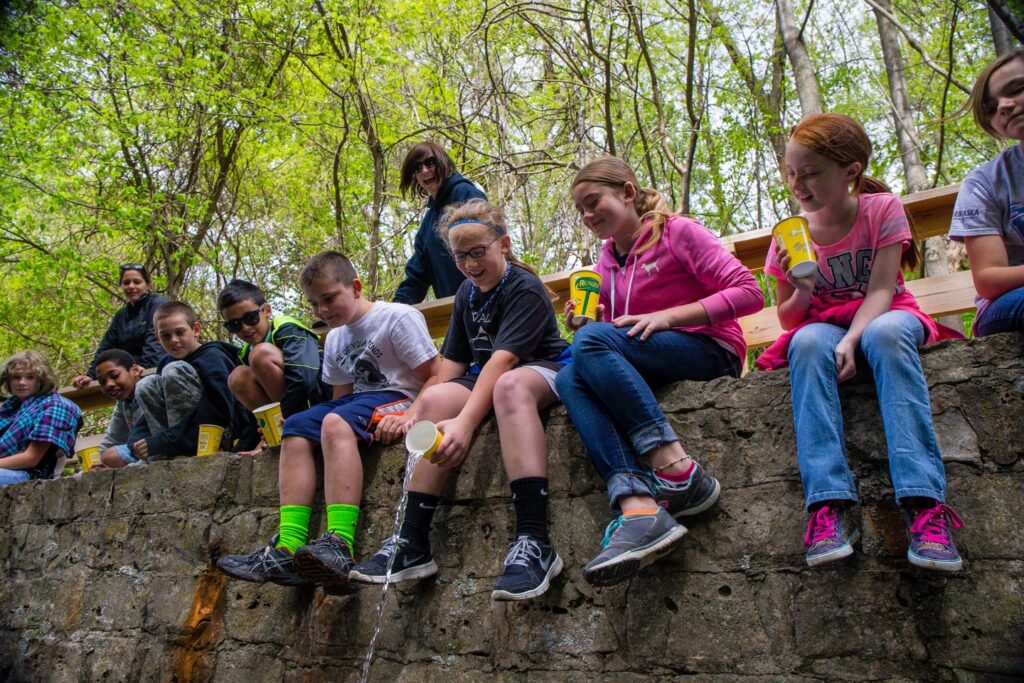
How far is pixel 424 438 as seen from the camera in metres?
2.67

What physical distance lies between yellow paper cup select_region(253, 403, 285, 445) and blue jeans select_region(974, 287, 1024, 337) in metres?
2.59

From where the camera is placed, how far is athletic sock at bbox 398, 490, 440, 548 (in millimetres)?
2883

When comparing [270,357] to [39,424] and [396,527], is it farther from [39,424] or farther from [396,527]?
[39,424]

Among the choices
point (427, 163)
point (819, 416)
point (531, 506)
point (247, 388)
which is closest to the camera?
point (819, 416)

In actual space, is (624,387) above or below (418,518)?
above

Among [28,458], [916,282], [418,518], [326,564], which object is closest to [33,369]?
[28,458]

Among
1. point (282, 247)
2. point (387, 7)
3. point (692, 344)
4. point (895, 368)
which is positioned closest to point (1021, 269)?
point (895, 368)

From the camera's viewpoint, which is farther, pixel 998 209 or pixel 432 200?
pixel 432 200

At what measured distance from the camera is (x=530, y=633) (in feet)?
8.86

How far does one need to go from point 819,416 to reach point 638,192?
3.69ft

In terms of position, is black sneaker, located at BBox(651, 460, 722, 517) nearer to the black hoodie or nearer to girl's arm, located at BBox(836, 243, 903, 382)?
girl's arm, located at BBox(836, 243, 903, 382)

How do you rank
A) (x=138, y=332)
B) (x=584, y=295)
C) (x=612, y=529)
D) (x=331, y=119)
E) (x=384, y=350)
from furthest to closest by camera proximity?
(x=331, y=119) < (x=138, y=332) < (x=384, y=350) < (x=584, y=295) < (x=612, y=529)

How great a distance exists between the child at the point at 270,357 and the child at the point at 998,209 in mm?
2667

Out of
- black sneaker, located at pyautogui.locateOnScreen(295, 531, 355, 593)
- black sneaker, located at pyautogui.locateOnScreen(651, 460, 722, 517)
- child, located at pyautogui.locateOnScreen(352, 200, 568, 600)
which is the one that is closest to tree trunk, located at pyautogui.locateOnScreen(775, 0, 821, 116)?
child, located at pyautogui.locateOnScreen(352, 200, 568, 600)
